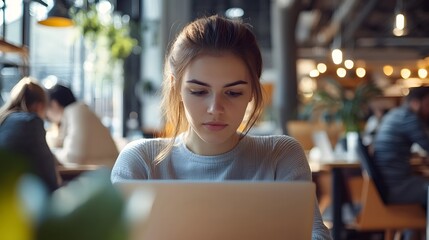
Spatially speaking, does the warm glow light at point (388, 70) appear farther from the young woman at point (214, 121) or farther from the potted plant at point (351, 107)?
the young woman at point (214, 121)

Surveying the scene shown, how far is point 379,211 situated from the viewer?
159 inches

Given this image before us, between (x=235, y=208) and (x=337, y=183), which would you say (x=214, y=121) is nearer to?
(x=235, y=208)

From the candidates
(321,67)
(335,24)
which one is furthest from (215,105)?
(335,24)

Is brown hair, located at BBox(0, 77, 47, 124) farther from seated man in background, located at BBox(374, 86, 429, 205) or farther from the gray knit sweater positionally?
seated man in background, located at BBox(374, 86, 429, 205)

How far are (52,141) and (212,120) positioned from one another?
3.96 metres

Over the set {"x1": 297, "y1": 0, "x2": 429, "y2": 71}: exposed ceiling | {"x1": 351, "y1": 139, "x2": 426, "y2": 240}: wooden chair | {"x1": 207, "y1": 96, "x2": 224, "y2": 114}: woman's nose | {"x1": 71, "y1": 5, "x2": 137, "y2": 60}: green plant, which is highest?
{"x1": 297, "y1": 0, "x2": 429, "y2": 71}: exposed ceiling

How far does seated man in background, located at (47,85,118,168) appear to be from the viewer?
4.50 m

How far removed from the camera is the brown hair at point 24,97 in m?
3.12

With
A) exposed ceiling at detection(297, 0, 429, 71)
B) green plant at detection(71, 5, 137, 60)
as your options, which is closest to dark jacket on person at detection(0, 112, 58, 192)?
green plant at detection(71, 5, 137, 60)

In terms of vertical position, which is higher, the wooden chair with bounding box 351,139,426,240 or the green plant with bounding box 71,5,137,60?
the green plant with bounding box 71,5,137,60

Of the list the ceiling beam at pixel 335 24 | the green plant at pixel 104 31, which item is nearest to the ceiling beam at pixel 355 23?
the ceiling beam at pixel 335 24

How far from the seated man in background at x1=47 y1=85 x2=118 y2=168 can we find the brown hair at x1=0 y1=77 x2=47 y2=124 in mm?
1097

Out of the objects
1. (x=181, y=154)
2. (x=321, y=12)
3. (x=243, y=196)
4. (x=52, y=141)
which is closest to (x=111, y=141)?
(x=52, y=141)

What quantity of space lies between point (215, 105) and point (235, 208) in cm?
63
